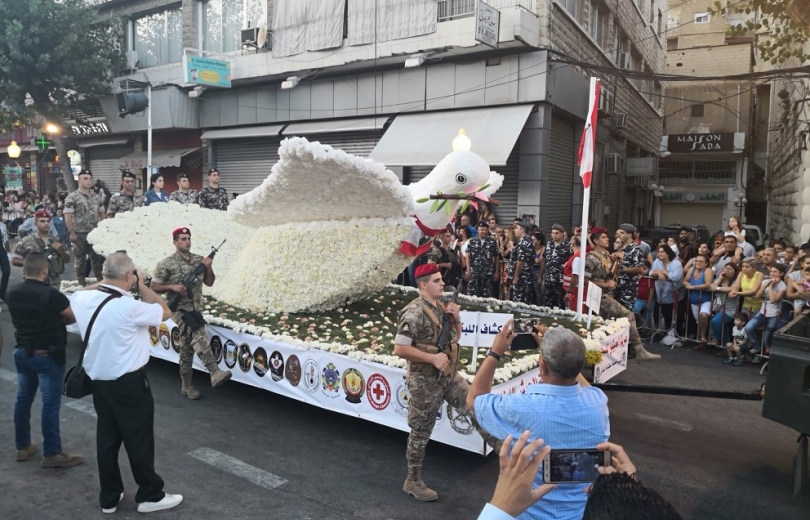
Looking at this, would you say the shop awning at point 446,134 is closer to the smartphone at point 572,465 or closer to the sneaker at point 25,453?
the sneaker at point 25,453

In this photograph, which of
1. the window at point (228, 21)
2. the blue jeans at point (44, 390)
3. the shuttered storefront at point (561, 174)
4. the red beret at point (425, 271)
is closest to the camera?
the red beret at point (425, 271)

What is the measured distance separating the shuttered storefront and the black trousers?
11645 millimetres

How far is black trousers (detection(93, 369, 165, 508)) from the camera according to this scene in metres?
4.05

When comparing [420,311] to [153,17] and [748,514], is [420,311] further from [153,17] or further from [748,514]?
[153,17]

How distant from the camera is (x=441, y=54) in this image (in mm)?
14547

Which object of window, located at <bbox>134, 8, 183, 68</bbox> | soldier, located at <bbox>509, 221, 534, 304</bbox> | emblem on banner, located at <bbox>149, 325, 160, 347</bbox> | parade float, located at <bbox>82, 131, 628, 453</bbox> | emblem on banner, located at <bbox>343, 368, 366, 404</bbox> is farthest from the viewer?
window, located at <bbox>134, 8, 183, 68</bbox>

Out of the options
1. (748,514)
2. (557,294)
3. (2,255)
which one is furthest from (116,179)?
(748,514)

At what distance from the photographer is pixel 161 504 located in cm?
418

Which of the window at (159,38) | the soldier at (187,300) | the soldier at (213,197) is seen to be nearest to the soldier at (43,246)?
the soldier at (213,197)

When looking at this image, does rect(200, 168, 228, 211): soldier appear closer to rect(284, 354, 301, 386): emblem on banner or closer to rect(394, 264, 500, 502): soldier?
rect(284, 354, 301, 386): emblem on banner

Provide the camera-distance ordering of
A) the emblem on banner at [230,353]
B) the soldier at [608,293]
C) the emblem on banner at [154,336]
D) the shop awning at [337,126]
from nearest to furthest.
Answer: the emblem on banner at [230,353] → the emblem on banner at [154,336] → the soldier at [608,293] → the shop awning at [337,126]

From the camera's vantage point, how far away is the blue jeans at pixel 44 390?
4.68 m

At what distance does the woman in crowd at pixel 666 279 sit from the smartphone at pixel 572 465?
8301 mm

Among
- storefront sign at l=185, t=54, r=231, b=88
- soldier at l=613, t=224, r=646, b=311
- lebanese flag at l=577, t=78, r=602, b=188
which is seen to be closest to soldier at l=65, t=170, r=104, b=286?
lebanese flag at l=577, t=78, r=602, b=188
